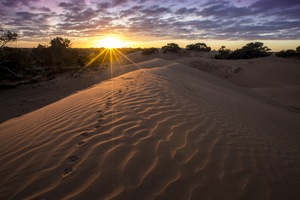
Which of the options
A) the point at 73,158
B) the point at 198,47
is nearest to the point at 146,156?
the point at 73,158

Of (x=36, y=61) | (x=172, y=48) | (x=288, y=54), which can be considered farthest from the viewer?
(x=172, y=48)

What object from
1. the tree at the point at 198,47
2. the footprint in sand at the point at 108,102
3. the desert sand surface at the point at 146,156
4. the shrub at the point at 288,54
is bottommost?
the desert sand surface at the point at 146,156

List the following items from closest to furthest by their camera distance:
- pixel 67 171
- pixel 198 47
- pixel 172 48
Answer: pixel 67 171, pixel 172 48, pixel 198 47

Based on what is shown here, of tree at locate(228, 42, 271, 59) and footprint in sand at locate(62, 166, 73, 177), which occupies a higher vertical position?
tree at locate(228, 42, 271, 59)

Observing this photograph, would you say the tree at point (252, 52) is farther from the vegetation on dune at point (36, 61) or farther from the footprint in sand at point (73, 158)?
the footprint in sand at point (73, 158)

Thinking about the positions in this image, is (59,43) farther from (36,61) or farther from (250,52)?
(250,52)

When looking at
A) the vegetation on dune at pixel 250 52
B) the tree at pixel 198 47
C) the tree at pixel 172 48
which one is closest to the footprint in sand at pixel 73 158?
the vegetation on dune at pixel 250 52

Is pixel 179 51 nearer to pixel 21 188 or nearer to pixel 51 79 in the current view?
pixel 51 79

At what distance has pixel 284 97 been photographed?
41.1ft

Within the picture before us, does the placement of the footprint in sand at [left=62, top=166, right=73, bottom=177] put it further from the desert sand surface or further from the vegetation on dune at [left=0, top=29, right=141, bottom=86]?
the vegetation on dune at [left=0, top=29, right=141, bottom=86]

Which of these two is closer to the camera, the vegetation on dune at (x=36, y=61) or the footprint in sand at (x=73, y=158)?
the footprint in sand at (x=73, y=158)

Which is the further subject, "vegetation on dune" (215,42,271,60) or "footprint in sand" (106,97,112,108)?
"vegetation on dune" (215,42,271,60)

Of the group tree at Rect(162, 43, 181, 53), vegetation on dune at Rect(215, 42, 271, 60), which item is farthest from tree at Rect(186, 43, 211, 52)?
vegetation on dune at Rect(215, 42, 271, 60)

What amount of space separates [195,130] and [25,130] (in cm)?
366
